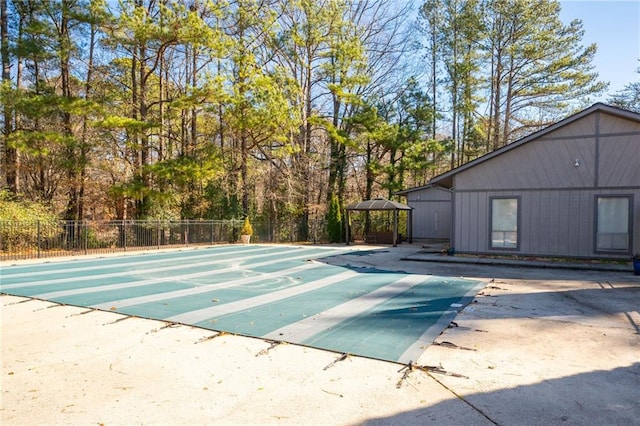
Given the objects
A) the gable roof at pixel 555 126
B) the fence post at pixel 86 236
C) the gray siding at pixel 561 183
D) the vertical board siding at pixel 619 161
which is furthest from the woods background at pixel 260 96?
the vertical board siding at pixel 619 161

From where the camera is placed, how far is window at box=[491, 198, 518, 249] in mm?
12562

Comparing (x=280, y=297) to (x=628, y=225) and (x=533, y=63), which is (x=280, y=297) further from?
(x=533, y=63)

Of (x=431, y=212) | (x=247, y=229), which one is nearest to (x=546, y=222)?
(x=431, y=212)

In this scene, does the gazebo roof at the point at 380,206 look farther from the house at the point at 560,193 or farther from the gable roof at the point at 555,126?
the house at the point at 560,193

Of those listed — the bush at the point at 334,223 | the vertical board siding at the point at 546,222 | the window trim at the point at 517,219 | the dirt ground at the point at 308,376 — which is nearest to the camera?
the dirt ground at the point at 308,376

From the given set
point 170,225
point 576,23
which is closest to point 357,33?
point 576,23

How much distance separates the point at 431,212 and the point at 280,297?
14.8 meters

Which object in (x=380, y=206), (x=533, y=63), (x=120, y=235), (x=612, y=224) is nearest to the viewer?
(x=612, y=224)

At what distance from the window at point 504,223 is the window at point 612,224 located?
219 centimetres

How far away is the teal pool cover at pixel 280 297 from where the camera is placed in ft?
15.2

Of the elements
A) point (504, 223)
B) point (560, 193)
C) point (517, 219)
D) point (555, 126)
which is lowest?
point (504, 223)

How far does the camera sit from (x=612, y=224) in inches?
444

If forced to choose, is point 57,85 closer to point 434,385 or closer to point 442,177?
point 442,177

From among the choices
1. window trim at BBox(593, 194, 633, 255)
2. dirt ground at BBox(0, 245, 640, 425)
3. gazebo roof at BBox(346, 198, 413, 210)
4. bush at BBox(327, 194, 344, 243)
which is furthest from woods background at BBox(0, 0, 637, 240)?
dirt ground at BBox(0, 245, 640, 425)
